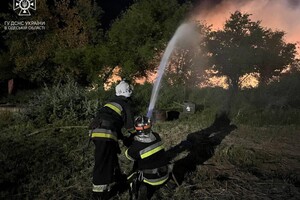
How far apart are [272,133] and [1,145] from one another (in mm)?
8999

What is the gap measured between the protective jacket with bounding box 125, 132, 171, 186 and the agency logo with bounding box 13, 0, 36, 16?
29358 mm

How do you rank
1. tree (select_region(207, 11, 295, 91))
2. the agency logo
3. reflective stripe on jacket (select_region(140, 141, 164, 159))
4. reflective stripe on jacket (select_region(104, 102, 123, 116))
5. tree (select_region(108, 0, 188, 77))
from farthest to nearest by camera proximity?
tree (select_region(207, 11, 295, 91)) → the agency logo → tree (select_region(108, 0, 188, 77)) → reflective stripe on jacket (select_region(104, 102, 123, 116)) → reflective stripe on jacket (select_region(140, 141, 164, 159))

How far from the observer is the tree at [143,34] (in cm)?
2650

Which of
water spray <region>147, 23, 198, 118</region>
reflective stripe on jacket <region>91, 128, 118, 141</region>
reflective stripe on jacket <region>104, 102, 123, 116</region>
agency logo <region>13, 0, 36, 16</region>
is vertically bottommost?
reflective stripe on jacket <region>91, 128, 118, 141</region>

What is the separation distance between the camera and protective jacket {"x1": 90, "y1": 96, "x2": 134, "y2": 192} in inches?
204

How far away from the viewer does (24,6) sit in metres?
30.7

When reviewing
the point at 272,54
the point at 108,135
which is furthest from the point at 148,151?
the point at 272,54

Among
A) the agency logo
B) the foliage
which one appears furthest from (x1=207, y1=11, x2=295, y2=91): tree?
the foliage

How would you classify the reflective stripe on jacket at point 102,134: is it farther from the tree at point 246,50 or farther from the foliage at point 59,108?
the tree at point 246,50

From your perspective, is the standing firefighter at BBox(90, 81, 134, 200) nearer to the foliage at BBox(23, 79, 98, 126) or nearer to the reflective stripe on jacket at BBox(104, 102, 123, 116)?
the reflective stripe on jacket at BBox(104, 102, 123, 116)

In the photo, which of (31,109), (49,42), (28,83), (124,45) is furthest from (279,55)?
(31,109)

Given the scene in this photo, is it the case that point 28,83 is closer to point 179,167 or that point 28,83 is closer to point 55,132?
point 55,132

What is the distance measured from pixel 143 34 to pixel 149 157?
76.1 ft

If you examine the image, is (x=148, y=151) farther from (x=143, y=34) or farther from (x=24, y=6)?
(x=24, y=6)
